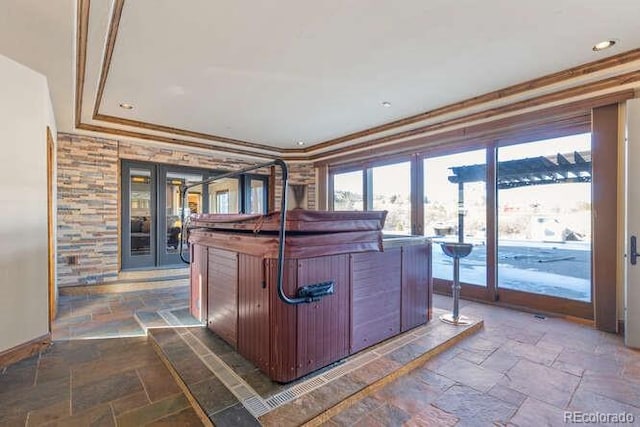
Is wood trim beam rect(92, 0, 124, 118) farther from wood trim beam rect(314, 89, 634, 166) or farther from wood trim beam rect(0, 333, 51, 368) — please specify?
wood trim beam rect(314, 89, 634, 166)

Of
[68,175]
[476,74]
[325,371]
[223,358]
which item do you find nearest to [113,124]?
[68,175]

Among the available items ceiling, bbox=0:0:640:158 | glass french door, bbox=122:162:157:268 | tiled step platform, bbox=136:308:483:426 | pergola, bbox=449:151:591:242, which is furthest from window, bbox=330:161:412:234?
glass french door, bbox=122:162:157:268

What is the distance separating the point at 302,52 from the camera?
9.24 ft

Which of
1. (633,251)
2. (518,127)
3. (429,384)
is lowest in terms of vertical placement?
(429,384)

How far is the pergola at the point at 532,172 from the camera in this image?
365 centimetres

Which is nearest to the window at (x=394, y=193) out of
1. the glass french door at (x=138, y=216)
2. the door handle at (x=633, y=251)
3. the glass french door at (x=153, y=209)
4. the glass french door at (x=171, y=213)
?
the door handle at (x=633, y=251)

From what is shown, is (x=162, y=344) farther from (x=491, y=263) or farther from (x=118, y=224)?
(x=491, y=263)

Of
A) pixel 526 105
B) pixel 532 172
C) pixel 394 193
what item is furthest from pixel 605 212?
pixel 394 193

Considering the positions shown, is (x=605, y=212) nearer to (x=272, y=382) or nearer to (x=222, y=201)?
(x=272, y=382)

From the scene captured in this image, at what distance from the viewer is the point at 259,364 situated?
229 cm

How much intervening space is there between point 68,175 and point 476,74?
5788mm

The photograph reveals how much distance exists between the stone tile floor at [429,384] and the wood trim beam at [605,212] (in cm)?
33

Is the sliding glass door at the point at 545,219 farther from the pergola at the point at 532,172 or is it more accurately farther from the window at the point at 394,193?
the window at the point at 394,193

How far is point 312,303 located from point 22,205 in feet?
9.13
